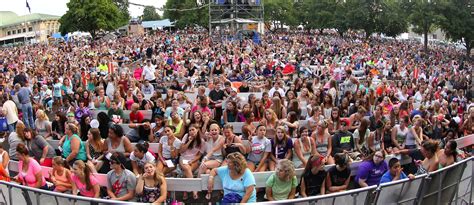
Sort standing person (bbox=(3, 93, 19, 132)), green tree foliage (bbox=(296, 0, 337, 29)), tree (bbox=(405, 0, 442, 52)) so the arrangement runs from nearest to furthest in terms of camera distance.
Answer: standing person (bbox=(3, 93, 19, 132))
tree (bbox=(405, 0, 442, 52))
green tree foliage (bbox=(296, 0, 337, 29))

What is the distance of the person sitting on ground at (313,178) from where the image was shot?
6.84m

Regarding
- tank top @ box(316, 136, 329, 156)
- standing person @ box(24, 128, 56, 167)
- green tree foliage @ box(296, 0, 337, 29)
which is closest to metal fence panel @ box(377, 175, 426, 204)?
tank top @ box(316, 136, 329, 156)

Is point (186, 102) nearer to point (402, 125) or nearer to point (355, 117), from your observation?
point (355, 117)

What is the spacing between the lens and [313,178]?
6.92 m

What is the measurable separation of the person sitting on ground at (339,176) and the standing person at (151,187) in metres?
2.30

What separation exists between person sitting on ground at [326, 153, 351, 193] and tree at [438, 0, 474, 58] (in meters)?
46.4

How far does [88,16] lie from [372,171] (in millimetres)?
75818

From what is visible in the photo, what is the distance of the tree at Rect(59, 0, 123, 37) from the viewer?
76.8 metres

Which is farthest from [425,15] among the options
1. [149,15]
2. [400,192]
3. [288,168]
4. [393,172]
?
[149,15]

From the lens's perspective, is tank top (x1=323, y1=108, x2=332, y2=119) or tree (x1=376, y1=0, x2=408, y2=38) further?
tree (x1=376, y1=0, x2=408, y2=38)

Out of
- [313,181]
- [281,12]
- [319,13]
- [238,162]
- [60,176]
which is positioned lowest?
[313,181]

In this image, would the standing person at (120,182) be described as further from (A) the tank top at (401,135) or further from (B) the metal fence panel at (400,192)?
(A) the tank top at (401,135)

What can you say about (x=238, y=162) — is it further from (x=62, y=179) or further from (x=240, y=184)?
(x=62, y=179)

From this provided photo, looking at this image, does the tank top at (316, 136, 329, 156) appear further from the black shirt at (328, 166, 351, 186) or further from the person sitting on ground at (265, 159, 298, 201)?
the person sitting on ground at (265, 159, 298, 201)
